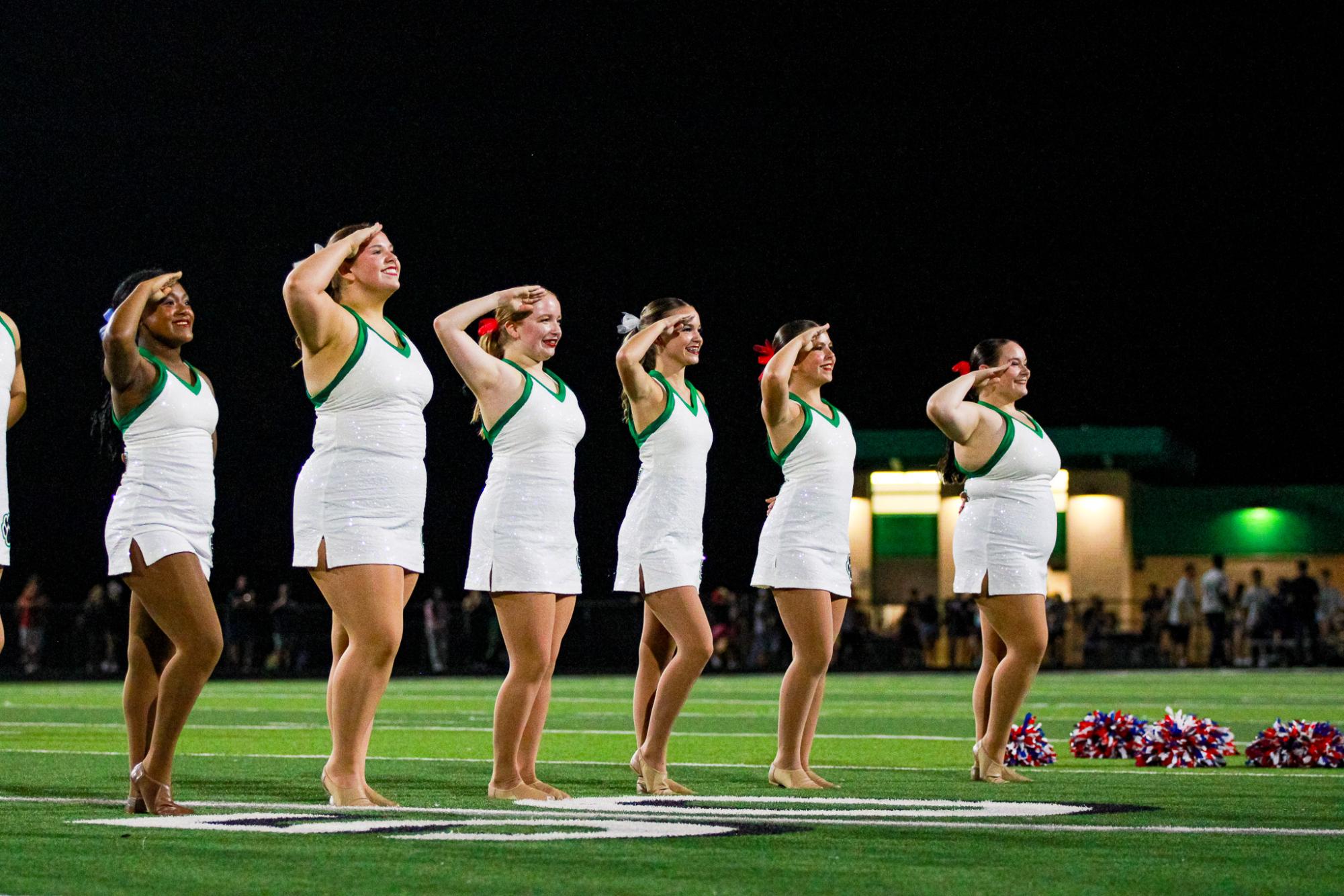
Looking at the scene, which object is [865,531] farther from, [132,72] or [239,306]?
[132,72]

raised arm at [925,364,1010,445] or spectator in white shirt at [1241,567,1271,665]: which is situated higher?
raised arm at [925,364,1010,445]

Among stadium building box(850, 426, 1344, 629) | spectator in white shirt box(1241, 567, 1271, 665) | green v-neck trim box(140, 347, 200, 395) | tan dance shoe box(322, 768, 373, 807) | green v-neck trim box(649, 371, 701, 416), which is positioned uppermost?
stadium building box(850, 426, 1344, 629)

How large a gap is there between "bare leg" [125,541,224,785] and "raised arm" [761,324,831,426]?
2.49 m

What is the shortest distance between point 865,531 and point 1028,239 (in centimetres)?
604

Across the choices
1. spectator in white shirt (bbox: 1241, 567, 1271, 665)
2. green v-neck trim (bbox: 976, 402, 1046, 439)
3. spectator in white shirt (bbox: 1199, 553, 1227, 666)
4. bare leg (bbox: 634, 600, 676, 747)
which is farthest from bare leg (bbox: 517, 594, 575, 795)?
spectator in white shirt (bbox: 1241, 567, 1271, 665)

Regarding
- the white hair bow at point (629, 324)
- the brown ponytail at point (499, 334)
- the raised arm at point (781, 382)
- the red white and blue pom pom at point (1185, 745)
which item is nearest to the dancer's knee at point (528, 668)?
the brown ponytail at point (499, 334)

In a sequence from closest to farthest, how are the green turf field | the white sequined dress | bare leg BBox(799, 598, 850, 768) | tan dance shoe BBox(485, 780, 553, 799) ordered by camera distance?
1. the green turf field
2. tan dance shoe BBox(485, 780, 553, 799)
3. the white sequined dress
4. bare leg BBox(799, 598, 850, 768)

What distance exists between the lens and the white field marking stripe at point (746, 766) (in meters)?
8.31

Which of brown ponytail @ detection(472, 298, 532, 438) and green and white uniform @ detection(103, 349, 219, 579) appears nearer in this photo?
green and white uniform @ detection(103, 349, 219, 579)

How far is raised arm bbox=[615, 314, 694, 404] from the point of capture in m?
7.30

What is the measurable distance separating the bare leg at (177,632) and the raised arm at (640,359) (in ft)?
6.18

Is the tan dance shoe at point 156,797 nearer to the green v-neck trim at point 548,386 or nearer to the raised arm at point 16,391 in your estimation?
the raised arm at point 16,391

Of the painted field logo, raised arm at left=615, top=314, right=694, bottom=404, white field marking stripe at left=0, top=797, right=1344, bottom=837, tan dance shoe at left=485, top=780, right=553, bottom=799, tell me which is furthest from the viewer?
raised arm at left=615, top=314, right=694, bottom=404

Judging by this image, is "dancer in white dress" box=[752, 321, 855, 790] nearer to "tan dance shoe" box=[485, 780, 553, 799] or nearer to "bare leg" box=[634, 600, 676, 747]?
"bare leg" box=[634, 600, 676, 747]
